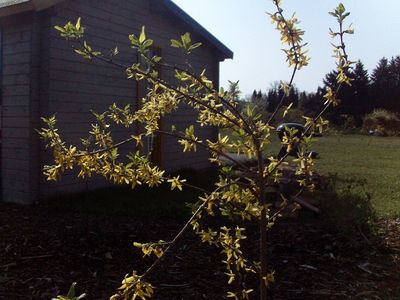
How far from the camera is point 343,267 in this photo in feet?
15.2

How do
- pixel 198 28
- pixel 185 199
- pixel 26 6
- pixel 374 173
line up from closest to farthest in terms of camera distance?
pixel 26 6 → pixel 185 199 → pixel 198 28 → pixel 374 173

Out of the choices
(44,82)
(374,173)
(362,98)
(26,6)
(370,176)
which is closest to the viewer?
(26,6)

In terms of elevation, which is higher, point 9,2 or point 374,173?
point 9,2

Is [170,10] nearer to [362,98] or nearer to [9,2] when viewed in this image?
[9,2]

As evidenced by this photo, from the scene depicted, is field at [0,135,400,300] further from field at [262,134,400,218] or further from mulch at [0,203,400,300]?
field at [262,134,400,218]

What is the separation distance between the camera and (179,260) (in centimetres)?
467

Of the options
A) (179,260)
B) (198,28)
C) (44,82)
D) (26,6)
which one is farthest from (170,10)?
(179,260)

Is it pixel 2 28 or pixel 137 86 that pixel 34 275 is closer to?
pixel 2 28

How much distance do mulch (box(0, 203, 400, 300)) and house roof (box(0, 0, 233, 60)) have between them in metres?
2.95

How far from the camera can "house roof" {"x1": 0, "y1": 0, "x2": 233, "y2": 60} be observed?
22.7 ft

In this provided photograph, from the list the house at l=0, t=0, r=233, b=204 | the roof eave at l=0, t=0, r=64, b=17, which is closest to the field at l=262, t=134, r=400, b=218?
the house at l=0, t=0, r=233, b=204

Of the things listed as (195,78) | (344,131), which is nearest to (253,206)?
(195,78)

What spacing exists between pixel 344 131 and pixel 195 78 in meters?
36.0

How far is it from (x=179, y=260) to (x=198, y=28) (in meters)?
7.39
